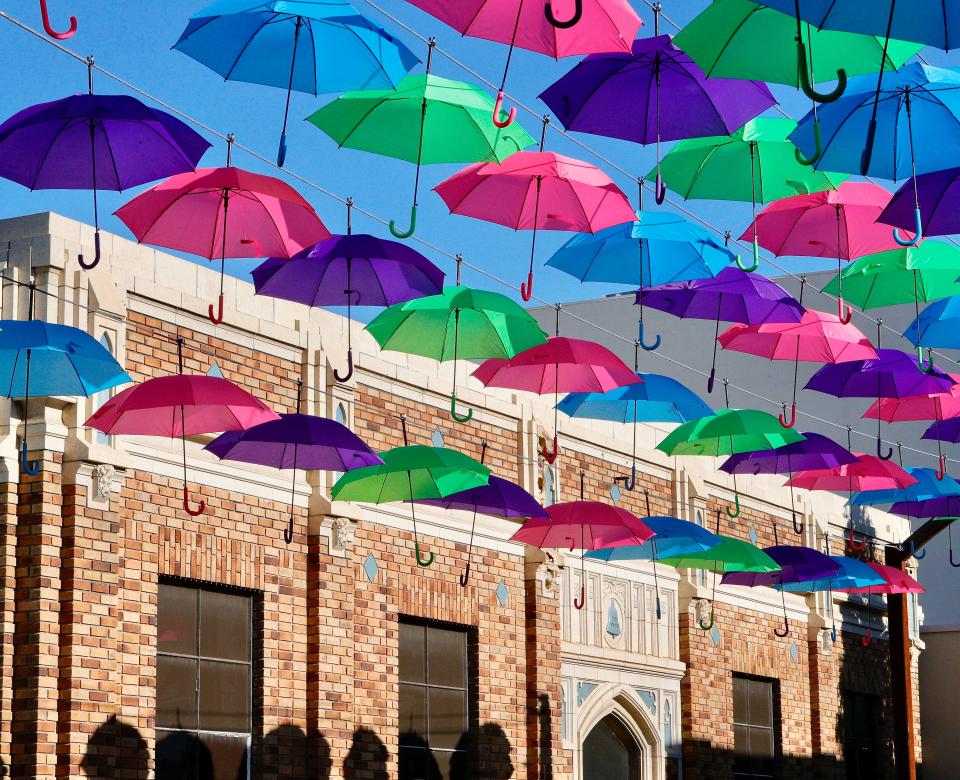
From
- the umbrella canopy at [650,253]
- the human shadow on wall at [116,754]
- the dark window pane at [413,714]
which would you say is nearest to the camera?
the human shadow on wall at [116,754]

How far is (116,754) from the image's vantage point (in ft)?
44.3

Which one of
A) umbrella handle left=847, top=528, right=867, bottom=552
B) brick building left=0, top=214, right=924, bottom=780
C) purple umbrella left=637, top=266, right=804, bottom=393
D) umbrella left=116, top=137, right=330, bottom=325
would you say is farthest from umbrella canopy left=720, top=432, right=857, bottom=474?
umbrella handle left=847, top=528, right=867, bottom=552

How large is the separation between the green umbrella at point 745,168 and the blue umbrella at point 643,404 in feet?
10.9

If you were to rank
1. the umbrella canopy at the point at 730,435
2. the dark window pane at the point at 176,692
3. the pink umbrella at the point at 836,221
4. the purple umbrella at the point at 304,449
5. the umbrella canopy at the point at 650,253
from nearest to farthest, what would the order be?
1. the purple umbrella at the point at 304,449
2. the pink umbrella at the point at 836,221
3. the umbrella canopy at the point at 650,253
4. the dark window pane at the point at 176,692
5. the umbrella canopy at the point at 730,435

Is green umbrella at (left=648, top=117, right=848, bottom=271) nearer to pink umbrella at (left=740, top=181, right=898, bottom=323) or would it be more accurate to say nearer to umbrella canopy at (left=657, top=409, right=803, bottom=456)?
pink umbrella at (left=740, top=181, right=898, bottom=323)

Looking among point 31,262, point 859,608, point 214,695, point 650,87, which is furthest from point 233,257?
point 859,608

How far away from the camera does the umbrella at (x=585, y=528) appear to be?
15680mm

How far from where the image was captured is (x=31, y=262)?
13523mm

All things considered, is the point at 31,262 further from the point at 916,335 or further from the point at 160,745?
the point at 916,335

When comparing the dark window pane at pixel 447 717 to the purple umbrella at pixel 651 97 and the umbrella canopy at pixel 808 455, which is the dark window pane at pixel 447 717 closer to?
the umbrella canopy at pixel 808 455

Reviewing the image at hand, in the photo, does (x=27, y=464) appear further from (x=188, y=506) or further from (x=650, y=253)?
Answer: (x=650, y=253)

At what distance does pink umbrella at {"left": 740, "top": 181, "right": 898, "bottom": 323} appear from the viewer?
1338cm

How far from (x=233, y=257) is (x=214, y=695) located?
4389 mm

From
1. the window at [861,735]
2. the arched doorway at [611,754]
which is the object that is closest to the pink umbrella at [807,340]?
the arched doorway at [611,754]
